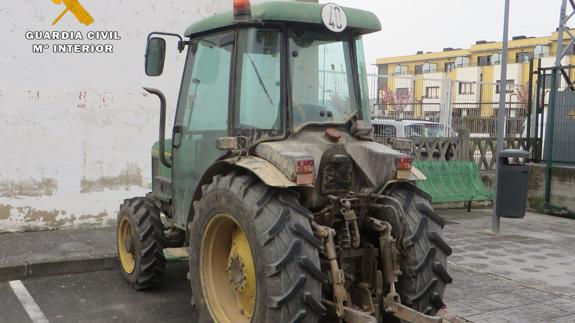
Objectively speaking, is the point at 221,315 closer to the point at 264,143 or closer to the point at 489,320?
the point at 264,143

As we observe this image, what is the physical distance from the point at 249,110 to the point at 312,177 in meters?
0.82

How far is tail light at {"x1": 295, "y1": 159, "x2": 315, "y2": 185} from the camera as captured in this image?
359 cm

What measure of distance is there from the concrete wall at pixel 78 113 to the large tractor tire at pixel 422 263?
5.09 meters

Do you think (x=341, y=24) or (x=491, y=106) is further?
(x=491, y=106)

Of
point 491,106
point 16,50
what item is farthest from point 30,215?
point 491,106

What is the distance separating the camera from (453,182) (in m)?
10.2

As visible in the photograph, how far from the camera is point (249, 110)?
13.7 feet

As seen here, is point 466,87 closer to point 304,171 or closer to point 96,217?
point 96,217

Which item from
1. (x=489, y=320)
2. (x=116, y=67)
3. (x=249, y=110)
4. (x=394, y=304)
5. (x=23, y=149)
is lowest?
(x=489, y=320)

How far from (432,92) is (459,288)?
6.76 meters

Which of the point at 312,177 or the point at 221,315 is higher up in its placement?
the point at 312,177

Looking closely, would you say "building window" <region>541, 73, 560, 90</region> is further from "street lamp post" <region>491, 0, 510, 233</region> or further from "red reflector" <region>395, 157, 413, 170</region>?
"red reflector" <region>395, 157, 413, 170</region>

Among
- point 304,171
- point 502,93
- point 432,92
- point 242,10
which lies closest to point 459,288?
point 304,171

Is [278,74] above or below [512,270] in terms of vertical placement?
above
